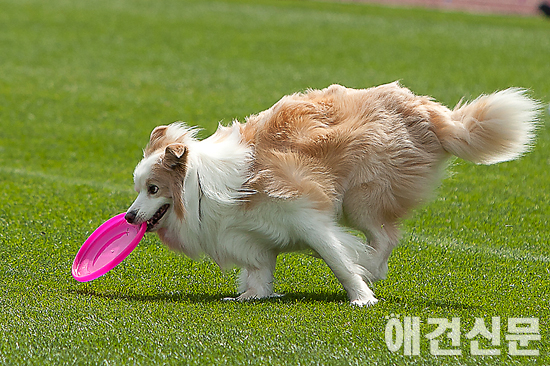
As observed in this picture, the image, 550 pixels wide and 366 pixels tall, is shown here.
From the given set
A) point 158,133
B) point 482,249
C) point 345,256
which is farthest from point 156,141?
point 482,249

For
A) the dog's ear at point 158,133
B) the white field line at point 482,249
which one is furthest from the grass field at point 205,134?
the dog's ear at point 158,133

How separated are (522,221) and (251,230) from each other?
3.91 metres

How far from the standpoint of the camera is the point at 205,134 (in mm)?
12609

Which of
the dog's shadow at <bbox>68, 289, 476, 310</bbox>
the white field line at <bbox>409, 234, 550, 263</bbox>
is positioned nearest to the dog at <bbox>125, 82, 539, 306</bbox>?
the dog's shadow at <bbox>68, 289, 476, 310</bbox>

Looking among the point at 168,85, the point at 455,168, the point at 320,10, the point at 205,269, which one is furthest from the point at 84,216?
the point at 320,10

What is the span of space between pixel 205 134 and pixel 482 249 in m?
6.10

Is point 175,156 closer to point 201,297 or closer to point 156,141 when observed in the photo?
point 156,141

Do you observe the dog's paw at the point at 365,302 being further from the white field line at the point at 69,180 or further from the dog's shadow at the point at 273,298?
the white field line at the point at 69,180

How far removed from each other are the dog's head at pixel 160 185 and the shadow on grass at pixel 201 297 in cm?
57

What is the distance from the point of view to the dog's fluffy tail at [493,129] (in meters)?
5.95

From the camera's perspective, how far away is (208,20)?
22422mm

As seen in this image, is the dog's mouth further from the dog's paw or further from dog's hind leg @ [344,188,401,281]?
the dog's paw

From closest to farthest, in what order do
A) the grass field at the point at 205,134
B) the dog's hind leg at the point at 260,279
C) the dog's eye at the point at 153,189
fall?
the grass field at the point at 205,134 < the dog's eye at the point at 153,189 < the dog's hind leg at the point at 260,279

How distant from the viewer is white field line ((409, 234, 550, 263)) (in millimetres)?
7277
